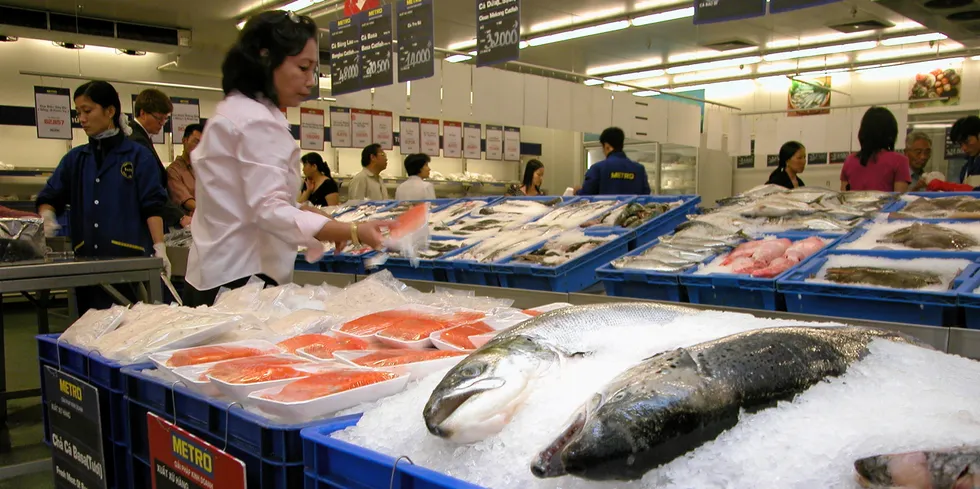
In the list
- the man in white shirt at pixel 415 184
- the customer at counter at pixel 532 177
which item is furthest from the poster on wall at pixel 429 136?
the man in white shirt at pixel 415 184

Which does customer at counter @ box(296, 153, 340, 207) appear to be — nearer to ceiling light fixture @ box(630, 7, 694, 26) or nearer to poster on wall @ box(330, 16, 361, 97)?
poster on wall @ box(330, 16, 361, 97)

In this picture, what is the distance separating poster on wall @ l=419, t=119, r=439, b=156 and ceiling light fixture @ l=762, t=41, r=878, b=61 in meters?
6.16

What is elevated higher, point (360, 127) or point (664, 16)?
point (664, 16)

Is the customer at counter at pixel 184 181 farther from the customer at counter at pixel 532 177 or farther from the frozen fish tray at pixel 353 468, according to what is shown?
the frozen fish tray at pixel 353 468

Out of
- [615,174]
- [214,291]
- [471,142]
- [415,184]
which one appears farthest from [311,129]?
[214,291]

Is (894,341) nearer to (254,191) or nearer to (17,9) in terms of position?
Result: (254,191)

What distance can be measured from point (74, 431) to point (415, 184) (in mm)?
5543

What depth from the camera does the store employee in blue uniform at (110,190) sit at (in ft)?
12.0

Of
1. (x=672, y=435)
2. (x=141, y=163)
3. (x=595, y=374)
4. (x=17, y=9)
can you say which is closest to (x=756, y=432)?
(x=672, y=435)

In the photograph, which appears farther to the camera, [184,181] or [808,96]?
[808,96]

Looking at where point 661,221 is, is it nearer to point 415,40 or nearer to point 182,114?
point 415,40

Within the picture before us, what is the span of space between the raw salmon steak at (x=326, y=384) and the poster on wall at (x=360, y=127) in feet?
27.4

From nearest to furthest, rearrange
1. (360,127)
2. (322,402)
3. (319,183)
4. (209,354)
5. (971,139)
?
(322,402) → (209,354) → (971,139) → (319,183) → (360,127)

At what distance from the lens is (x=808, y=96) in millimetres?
13680
